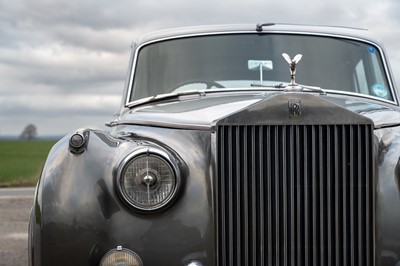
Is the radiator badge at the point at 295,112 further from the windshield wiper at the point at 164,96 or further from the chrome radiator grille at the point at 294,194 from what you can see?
the windshield wiper at the point at 164,96

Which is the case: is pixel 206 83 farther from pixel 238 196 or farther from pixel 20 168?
pixel 20 168

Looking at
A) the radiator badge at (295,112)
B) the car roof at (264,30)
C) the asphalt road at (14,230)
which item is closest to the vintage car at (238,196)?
the radiator badge at (295,112)

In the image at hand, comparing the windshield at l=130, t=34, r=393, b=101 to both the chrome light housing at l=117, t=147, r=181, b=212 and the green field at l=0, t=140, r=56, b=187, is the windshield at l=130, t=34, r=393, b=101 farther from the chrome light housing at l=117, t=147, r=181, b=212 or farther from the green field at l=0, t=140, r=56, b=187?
the chrome light housing at l=117, t=147, r=181, b=212

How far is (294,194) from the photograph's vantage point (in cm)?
361

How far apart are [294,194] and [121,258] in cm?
95

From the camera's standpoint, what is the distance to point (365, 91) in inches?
207

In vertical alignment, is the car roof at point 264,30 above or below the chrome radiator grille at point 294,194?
above

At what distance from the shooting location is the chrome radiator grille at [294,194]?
11.8 ft

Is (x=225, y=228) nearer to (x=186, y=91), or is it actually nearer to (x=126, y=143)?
(x=126, y=143)

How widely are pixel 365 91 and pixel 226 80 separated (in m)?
1.06

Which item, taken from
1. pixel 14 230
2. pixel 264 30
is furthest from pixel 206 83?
pixel 14 230

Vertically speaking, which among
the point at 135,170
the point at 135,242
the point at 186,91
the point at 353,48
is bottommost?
the point at 135,242

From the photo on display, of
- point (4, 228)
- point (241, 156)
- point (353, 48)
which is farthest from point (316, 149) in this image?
point (4, 228)

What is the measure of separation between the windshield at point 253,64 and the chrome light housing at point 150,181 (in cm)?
143
